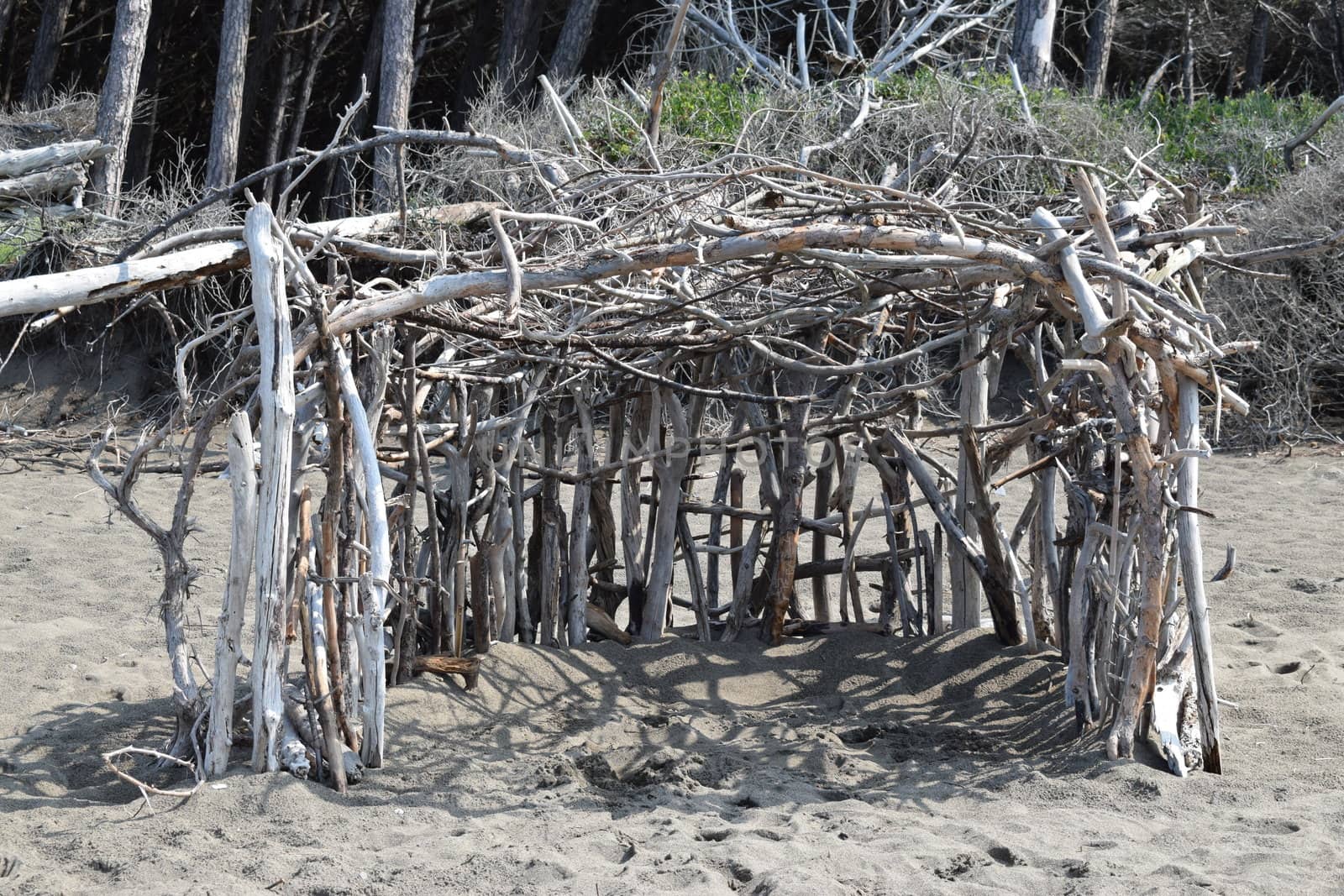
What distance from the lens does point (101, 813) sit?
3270mm

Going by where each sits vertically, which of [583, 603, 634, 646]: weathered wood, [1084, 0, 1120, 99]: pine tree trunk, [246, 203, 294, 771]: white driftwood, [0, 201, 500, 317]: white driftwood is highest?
[1084, 0, 1120, 99]: pine tree trunk

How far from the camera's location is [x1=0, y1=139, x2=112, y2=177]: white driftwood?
9.18 metres

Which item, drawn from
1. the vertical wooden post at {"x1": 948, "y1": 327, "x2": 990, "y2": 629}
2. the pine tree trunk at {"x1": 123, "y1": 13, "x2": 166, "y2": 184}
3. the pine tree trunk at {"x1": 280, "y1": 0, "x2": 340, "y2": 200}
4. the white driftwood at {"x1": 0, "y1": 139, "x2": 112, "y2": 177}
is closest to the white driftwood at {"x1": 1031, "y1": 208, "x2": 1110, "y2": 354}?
the vertical wooden post at {"x1": 948, "y1": 327, "x2": 990, "y2": 629}

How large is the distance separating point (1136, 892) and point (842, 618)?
6.88 feet

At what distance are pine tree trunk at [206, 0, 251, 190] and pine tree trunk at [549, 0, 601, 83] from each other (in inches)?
115

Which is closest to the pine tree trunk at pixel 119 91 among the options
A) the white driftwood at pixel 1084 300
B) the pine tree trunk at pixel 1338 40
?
the white driftwood at pixel 1084 300

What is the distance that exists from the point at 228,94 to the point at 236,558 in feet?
30.9

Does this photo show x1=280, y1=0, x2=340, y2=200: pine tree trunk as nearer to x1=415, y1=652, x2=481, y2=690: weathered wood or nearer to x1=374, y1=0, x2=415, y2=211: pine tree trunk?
x1=374, y1=0, x2=415, y2=211: pine tree trunk

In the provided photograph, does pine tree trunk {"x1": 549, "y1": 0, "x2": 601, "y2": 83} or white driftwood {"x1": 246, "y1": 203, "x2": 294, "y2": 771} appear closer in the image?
white driftwood {"x1": 246, "y1": 203, "x2": 294, "y2": 771}

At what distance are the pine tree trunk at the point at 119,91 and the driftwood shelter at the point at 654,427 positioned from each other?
708 cm

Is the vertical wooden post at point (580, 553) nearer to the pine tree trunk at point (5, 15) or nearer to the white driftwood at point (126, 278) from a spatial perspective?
the white driftwood at point (126, 278)

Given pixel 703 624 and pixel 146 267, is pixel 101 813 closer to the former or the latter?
pixel 146 267

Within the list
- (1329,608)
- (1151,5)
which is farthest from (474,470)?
(1151,5)

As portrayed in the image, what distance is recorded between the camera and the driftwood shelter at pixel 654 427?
10.4 feet
